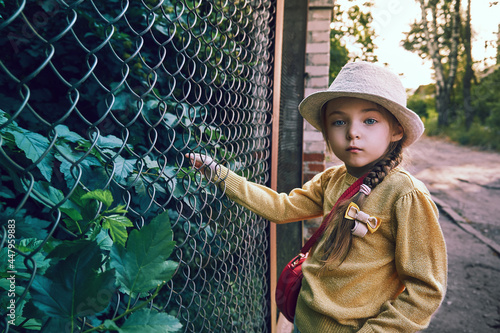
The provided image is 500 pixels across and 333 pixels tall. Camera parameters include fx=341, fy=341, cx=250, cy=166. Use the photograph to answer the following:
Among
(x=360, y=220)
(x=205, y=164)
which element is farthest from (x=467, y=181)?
(x=205, y=164)

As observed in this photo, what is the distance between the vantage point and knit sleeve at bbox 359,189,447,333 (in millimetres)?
1072

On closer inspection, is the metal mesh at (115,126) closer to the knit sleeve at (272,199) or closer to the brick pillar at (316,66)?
the knit sleeve at (272,199)

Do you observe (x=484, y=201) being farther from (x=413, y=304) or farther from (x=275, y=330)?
(x=413, y=304)

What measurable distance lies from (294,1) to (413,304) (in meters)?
2.22

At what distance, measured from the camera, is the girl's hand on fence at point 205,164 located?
1316 mm

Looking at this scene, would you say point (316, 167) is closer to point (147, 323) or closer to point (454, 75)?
point (147, 323)

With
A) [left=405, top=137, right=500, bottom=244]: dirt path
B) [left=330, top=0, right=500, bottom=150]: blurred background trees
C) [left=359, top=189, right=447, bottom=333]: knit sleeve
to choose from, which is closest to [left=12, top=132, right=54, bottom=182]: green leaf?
[left=359, top=189, right=447, bottom=333]: knit sleeve

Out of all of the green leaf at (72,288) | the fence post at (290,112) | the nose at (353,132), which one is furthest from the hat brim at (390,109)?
the fence post at (290,112)

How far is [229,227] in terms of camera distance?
1.84 meters

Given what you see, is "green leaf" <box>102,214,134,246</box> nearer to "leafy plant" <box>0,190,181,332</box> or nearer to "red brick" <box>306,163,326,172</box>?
"leafy plant" <box>0,190,181,332</box>

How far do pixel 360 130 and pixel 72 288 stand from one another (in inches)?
39.3

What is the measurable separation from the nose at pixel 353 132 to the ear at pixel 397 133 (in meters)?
0.19

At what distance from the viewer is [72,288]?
47 cm

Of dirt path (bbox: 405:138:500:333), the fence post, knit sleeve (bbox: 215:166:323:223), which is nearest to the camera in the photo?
knit sleeve (bbox: 215:166:323:223)
